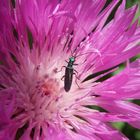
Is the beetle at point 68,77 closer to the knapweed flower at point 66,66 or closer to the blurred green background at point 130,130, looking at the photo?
the knapweed flower at point 66,66

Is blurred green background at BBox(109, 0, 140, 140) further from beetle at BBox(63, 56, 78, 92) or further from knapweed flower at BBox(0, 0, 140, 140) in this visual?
beetle at BBox(63, 56, 78, 92)

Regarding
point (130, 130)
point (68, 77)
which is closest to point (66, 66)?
point (68, 77)

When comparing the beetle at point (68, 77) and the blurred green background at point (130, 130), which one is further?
the blurred green background at point (130, 130)

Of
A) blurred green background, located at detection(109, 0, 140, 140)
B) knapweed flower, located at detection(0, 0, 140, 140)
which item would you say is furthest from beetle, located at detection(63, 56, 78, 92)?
blurred green background, located at detection(109, 0, 140, 140)

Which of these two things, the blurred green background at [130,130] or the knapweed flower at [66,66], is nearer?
the knapweed flower at [66,66]

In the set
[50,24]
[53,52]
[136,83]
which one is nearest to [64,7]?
[50,24]

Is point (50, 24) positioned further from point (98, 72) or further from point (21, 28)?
point (98, 72)

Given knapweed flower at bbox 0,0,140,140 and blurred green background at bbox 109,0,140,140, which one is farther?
blurred green background at bbox 109,0,140,140

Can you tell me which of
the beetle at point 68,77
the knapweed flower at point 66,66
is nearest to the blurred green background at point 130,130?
the knapweed flower at point 66,66
